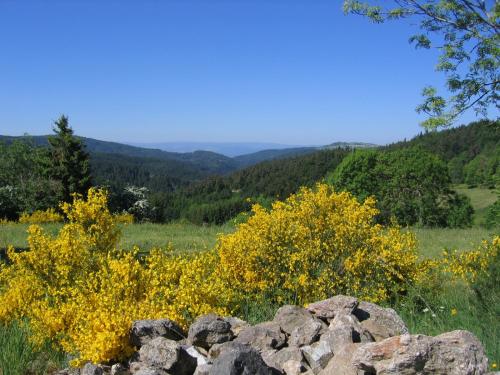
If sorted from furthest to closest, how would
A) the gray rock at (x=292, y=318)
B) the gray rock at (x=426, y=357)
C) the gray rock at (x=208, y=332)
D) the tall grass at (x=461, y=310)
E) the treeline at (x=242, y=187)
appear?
the treeline at (x=242, y=187) < the tall grass at (x=461, y=310) < the gray rock at (x=292, y=318) < the gray rock at (x=208, y=332) < the gray rock at (x=426, y=357)

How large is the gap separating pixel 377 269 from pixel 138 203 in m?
31.8

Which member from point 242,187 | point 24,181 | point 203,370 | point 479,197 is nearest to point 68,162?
point 24,181

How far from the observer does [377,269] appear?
6.81m

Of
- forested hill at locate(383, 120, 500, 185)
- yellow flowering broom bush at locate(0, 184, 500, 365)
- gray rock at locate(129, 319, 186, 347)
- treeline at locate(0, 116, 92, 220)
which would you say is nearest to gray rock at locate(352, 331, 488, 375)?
gray rock at locate(129, 319, 186, 347)

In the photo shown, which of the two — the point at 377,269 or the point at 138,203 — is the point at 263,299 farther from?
the point at 138,203

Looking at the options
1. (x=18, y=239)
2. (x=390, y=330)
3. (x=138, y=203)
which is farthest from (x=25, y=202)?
(x=390, y=330)

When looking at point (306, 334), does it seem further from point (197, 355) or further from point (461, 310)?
point (461, 310)

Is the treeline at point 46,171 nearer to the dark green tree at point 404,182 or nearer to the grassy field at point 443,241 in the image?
the dark green tree at point 404,182

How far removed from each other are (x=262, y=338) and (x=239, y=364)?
3.21 ft

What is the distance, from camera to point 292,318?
4660 mm

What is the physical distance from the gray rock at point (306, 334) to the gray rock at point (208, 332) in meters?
0.60

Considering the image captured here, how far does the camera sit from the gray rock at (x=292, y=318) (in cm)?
459

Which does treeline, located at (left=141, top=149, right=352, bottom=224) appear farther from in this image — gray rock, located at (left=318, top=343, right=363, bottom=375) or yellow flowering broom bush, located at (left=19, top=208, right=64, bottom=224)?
gray rock, located at (left=318, top=343, right=363, bottom=375)

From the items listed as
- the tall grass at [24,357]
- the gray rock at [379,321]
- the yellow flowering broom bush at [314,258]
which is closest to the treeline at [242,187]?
the yellow flowering broom bush at [314,258]
